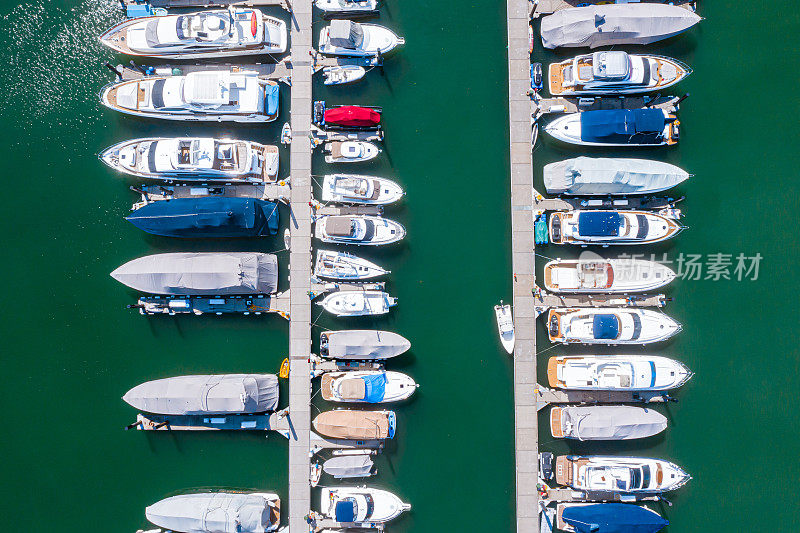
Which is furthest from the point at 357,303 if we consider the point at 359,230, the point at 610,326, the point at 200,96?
the point at 200,96

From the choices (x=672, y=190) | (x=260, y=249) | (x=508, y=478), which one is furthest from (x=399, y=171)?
(x=508, y=478)

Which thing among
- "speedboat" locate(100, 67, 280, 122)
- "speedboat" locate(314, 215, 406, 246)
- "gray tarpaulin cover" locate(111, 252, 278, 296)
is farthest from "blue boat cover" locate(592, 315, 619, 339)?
"speedboat" locate(100, 67, 280, 122)

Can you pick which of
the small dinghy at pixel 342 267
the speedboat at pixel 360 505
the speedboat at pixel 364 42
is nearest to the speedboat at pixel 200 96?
the speedboat at pixel 364 42

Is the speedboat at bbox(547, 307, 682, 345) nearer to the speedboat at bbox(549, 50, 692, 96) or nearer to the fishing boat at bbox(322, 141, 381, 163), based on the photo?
the speedboat at bbox(549, 50, 692, 96)

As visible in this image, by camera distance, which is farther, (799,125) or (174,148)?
(799,125)

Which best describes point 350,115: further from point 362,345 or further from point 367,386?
point 367,386

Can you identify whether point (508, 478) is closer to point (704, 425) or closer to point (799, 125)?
point (704, 425)
